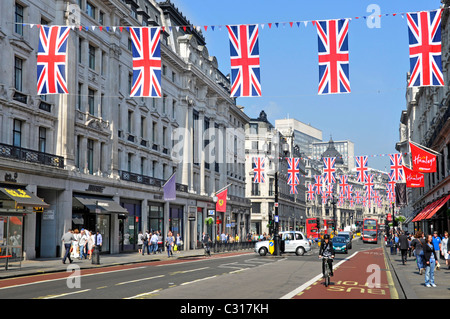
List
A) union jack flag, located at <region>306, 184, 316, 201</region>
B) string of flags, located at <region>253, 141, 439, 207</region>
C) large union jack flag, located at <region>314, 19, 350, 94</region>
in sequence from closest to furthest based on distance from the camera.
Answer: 1. large union jack flag, located at <region>314, 19, 350, 94</region>
2. string of flags, located at <region>253, 141, 439, 207</region>
3. union jack flag, located at <region>306, 184, 316, 201</region>

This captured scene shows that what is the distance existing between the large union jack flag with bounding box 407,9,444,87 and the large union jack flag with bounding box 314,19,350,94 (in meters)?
2.51

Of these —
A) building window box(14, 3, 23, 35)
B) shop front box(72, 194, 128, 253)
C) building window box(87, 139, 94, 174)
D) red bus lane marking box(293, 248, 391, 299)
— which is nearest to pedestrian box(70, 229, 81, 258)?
shop front box(72, 194, 128, 253)

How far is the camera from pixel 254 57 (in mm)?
22484

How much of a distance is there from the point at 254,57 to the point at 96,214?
20652mm

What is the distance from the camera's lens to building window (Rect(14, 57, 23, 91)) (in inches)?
1254

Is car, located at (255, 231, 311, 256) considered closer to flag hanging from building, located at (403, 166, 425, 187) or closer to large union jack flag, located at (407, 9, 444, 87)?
flag hanging from building, located at (403, 166, 425, 187)

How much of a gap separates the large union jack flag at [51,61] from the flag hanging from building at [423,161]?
21943mm

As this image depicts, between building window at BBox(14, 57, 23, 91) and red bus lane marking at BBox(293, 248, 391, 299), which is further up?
building window at BBox(14, 57, 23, 91)

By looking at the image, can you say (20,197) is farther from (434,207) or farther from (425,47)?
(434,207)

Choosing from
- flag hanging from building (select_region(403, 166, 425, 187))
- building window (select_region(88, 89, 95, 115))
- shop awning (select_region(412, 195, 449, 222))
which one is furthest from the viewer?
shop awning (select_region(412, 195, 449, 222))

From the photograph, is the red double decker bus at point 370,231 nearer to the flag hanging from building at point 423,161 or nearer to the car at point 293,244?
the car at point 293,244

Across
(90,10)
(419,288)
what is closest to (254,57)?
(419,288)
